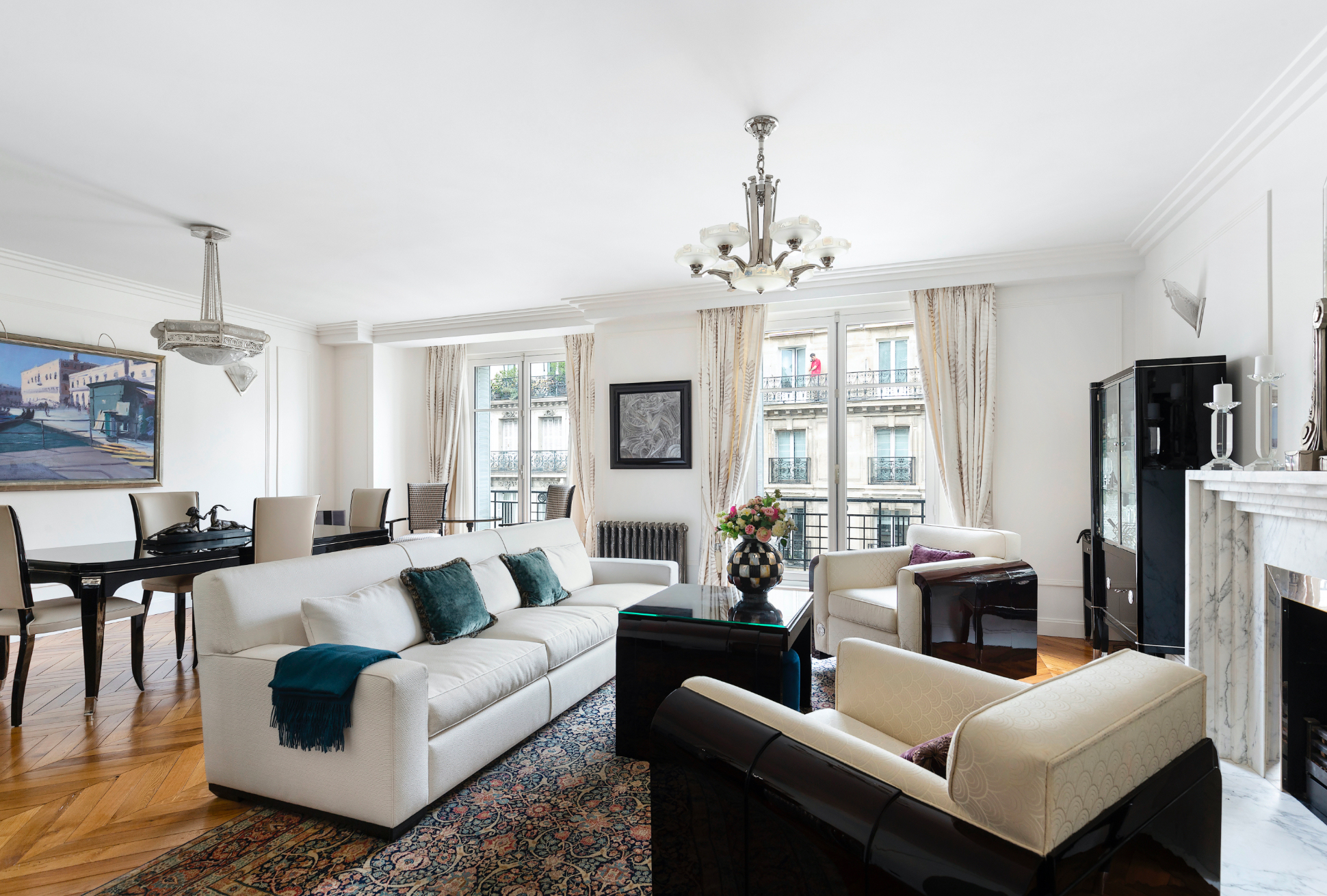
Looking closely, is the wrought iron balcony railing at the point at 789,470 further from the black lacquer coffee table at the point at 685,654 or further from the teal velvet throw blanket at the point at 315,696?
the teal velvet throw blanket at the point at 315,696

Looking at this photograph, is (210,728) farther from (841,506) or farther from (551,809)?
(841,506)

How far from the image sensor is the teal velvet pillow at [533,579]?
3730 mm

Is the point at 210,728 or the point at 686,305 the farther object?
the point at 686,305

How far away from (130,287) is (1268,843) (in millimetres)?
7324

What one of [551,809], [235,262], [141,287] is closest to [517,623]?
[551,809]

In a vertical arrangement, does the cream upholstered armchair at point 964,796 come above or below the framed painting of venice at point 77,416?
below

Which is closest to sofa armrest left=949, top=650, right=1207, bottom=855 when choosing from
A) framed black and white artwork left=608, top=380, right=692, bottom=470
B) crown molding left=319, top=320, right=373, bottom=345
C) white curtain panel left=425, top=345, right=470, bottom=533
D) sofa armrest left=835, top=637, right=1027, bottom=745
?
sofa armrest left=835, top=637, right=1027, bottom=745

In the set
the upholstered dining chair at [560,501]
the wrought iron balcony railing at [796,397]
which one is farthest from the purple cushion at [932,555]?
the upholstered dining chair at [560,501]

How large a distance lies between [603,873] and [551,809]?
1.40 feet

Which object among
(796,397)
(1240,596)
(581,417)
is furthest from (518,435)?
(1240,596)

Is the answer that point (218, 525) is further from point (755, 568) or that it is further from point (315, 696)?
point (755, 568)

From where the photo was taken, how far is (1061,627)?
4812mm

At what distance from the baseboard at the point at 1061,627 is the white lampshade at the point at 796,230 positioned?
3.50 m

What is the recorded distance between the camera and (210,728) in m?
2.43
